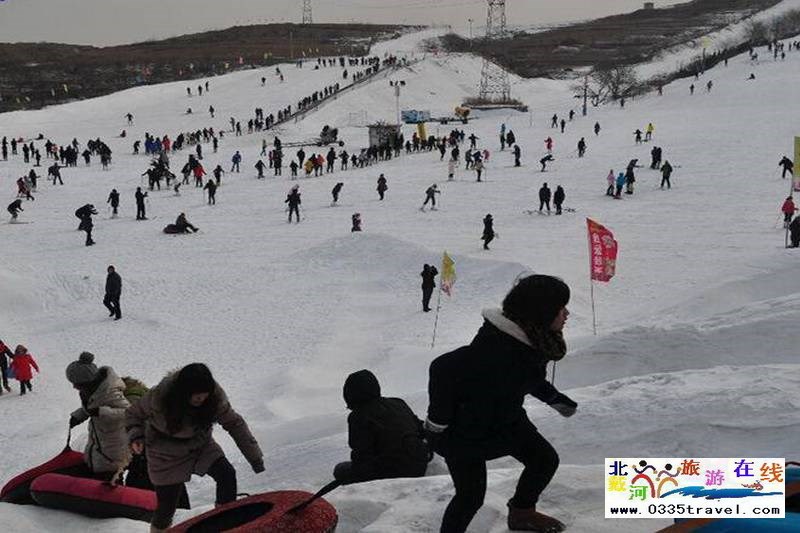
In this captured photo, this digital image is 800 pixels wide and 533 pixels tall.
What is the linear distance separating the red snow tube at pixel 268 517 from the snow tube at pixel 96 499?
1080mm

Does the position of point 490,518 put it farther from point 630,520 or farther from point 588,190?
point 588,190

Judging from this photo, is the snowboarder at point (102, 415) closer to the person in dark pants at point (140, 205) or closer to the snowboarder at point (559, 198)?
the snowboarder at point (559, 198)

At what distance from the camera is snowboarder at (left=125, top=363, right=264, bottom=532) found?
3.67m

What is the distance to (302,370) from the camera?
11539mm

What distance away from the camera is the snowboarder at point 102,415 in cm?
477

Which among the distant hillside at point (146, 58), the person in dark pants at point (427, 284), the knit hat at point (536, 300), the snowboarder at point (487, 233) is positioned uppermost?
the distant hillside at point (146, 58)

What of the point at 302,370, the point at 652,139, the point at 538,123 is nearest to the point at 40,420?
the point at 302,370

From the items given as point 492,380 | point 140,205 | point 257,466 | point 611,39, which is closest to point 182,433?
point 257,466

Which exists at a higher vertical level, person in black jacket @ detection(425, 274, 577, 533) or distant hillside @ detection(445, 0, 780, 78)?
distant hillside @ detection(445, 0, 780, 78)

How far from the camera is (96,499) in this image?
459 centimetres

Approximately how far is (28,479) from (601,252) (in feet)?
30.6

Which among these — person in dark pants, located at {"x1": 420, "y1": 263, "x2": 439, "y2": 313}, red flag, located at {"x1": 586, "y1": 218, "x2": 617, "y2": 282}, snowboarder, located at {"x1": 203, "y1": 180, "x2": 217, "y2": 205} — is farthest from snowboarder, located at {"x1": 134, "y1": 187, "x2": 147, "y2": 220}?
red flag, located at {"x1": 586, "y1": 218, "x2": 617, "y2": 282}

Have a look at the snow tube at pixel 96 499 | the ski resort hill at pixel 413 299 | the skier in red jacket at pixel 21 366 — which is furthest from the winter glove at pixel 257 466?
the skier in red jacket at pixel 21 366

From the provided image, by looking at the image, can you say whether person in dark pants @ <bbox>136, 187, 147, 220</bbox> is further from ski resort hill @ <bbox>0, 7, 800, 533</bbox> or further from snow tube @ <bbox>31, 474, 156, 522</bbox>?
snow tube @ <bbox>31, 474, 156, 522</bbox>
